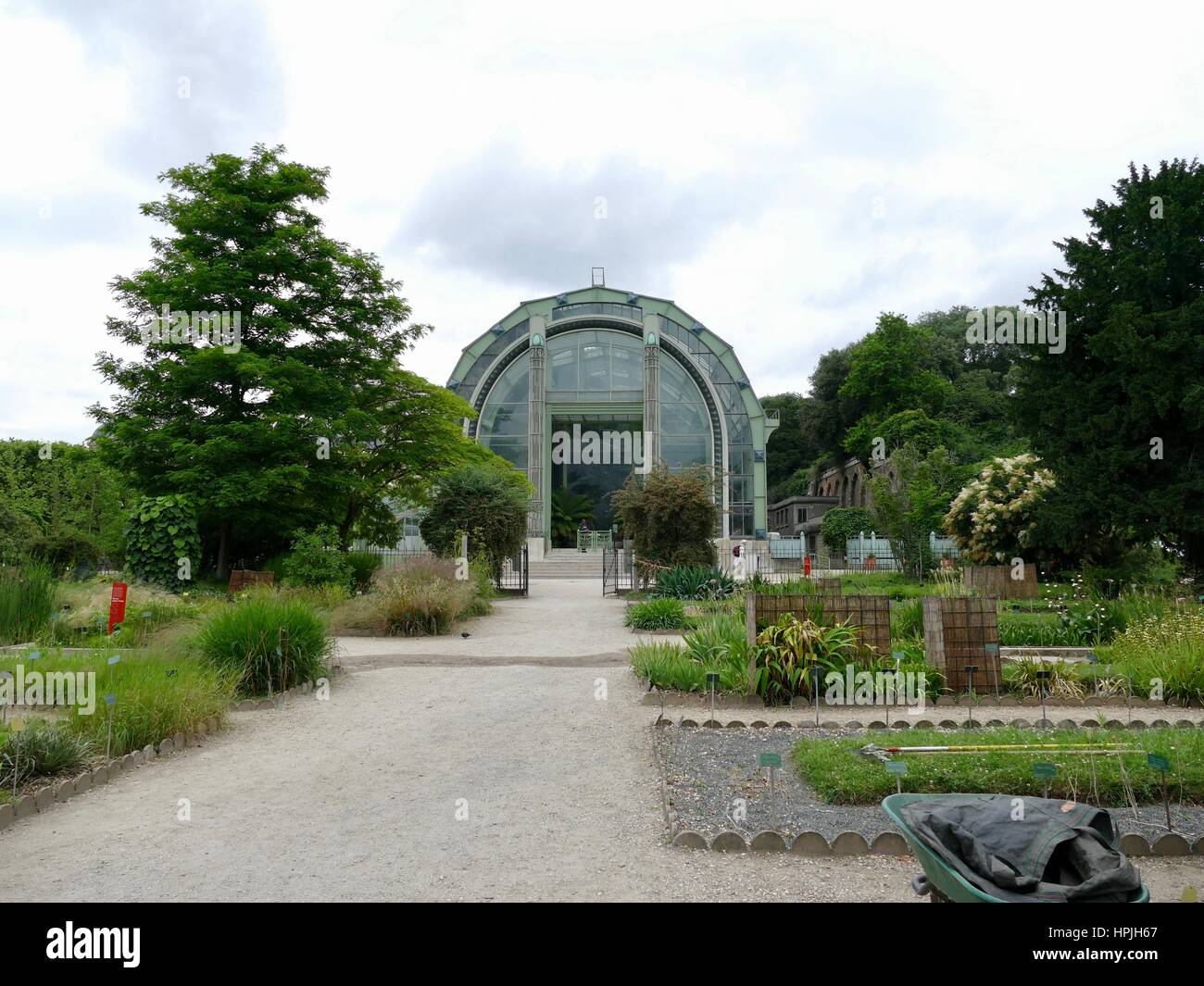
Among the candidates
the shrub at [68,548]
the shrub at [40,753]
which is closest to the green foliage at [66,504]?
the shrub at [68,548]

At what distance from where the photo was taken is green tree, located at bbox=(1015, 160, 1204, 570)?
15328 millimetres

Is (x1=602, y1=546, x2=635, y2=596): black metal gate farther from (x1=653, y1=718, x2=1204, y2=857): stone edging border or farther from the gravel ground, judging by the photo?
(x1=653, y1=718, x2=1204, y2=857): stone edging border

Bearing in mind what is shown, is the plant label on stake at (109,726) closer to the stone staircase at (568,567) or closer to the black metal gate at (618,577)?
the black metal gate at (618,577)

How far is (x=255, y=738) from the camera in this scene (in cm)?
708

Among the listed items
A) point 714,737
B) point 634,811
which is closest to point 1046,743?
point 714,737

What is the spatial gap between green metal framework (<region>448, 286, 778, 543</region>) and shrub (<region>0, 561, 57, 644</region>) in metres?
26.8

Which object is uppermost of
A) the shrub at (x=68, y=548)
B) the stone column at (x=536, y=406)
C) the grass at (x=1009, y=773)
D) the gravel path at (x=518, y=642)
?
the stone column at (x=536, y=406)

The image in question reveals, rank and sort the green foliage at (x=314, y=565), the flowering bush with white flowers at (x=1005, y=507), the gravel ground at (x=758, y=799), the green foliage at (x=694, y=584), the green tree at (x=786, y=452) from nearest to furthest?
the gravel ground at (x=758, y=799)
the green foliage at (x=314, y=565)
the green foliage at (x=694, y=584)
the flowering bush with white flowers at (x=1005, y=507)
the green tree at (x=786, y=452)

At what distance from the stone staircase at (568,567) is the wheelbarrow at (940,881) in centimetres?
2714

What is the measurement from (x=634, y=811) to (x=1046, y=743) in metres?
3.16

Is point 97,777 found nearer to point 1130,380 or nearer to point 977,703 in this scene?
point 977,703

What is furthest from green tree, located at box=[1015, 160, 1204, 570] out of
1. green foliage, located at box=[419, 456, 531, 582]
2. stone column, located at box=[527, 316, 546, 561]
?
stone column, located at box=[527, 316, 546, 561]

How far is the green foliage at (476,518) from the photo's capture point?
64.8 feet
